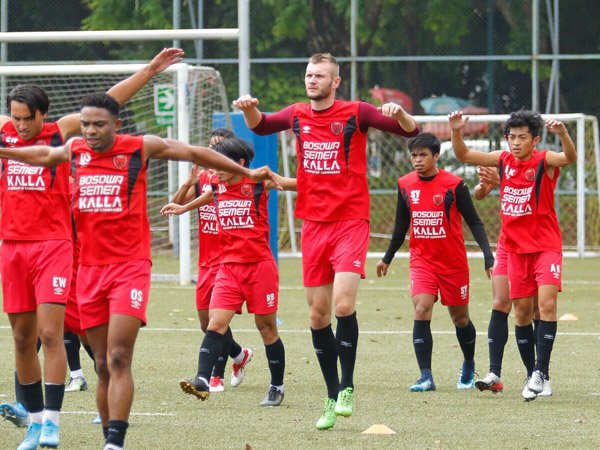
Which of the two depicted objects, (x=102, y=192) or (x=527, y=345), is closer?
(x=102, y=192)

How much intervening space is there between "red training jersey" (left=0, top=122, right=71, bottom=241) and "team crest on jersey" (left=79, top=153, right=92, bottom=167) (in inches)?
29.6

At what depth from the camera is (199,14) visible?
25.1 m

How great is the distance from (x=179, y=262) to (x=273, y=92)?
685cm

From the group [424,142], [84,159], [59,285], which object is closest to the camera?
[84,159]

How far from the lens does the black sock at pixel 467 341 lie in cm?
998

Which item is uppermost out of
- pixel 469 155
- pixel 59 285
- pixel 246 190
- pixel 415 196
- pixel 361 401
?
pixel 469 155

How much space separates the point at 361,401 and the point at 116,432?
9.23 ft

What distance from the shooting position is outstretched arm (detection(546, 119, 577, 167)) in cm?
920

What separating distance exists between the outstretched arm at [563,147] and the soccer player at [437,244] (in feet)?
2.72

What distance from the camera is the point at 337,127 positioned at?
8.44 metres

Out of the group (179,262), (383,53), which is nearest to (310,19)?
(383,53)

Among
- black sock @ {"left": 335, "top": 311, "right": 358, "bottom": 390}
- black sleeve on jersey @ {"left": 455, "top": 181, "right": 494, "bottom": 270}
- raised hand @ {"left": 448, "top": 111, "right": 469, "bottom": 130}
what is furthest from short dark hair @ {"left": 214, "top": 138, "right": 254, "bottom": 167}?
black sock @ {"left": 335, "top": 311, "right": 358, "bottom": 390}

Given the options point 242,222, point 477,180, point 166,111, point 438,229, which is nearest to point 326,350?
point 242,222

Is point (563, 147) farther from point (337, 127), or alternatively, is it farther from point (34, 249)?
point (34, 249)
